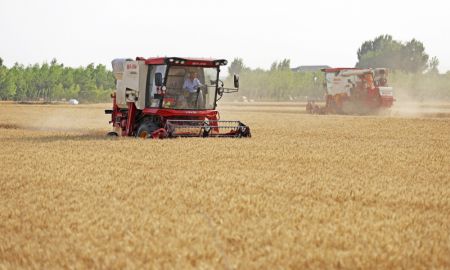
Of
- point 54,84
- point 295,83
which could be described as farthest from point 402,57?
point 54,84

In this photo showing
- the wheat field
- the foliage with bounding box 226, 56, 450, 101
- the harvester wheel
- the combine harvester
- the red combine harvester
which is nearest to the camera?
the wheat field

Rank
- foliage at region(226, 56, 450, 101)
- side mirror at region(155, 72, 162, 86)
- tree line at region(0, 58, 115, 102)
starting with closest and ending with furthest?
side mirror at region(155, 72, 162, 86) < tree line at region(0, 58, 115, 102) < foliage at region(226, 56, 450, 101)

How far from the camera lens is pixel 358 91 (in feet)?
116

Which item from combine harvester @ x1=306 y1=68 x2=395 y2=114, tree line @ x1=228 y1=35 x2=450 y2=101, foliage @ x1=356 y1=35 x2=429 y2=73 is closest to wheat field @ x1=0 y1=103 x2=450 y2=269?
combine harvester @ x1=306 y1=68 x2=395 y2=114

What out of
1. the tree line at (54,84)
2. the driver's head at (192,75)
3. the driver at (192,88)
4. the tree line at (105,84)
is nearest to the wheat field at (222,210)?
the driver at (192,88)

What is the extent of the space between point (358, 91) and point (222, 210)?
29.6 metres

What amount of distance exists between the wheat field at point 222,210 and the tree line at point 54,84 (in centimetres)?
7249

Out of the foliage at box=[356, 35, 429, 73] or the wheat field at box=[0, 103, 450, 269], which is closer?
the wheat field at box=[0, 103, 450, 269]

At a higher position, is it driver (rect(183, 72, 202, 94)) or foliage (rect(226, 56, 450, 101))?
foliage (rect(226, 56, 450, 101))

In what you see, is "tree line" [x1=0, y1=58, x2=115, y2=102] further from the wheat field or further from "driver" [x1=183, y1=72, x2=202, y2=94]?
the wheat field

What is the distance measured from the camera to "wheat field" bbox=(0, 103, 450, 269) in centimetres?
533

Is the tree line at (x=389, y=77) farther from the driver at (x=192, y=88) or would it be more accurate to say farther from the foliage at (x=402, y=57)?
the driver at (x=192, y=88)

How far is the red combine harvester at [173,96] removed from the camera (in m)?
16.8

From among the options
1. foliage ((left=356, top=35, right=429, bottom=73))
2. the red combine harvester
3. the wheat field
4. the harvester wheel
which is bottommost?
the wheat field
